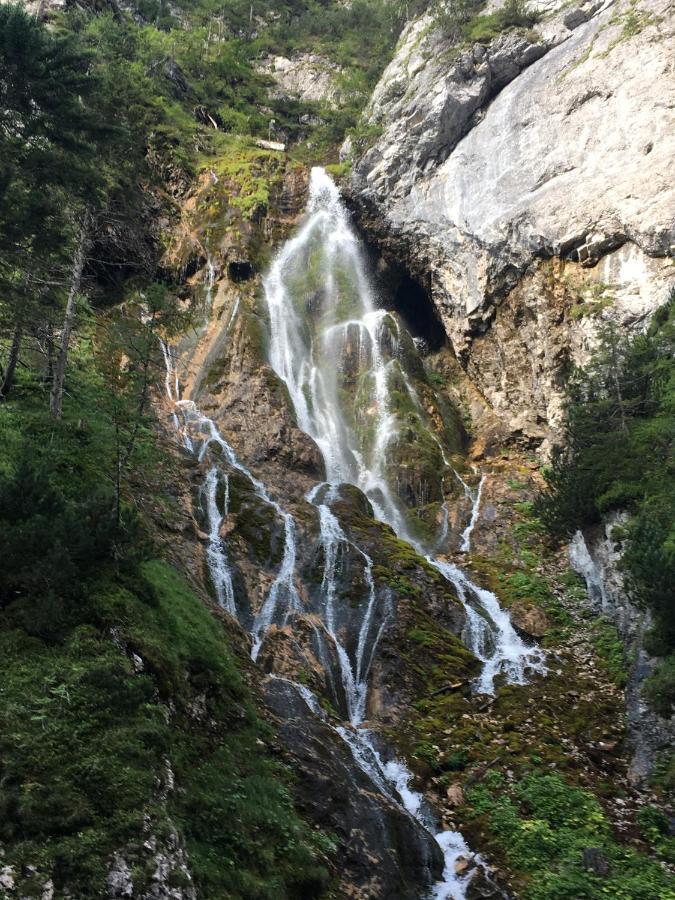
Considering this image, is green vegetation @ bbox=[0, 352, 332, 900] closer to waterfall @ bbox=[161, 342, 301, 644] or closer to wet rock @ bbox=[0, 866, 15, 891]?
wet rock @ bbox=[0, 866, 15, 891]

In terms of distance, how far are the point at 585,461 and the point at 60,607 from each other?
15790mm

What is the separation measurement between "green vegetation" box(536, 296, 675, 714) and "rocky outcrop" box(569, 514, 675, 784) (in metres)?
0.65

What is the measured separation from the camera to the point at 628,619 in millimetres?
16781

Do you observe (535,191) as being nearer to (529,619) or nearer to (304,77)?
(529,619)

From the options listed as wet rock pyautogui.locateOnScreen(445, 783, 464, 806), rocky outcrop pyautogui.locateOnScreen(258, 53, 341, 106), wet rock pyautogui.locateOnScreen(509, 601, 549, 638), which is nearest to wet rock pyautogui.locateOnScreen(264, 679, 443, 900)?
wet rock pyautogui.locateOnScreen(445, 783, 464, 806)

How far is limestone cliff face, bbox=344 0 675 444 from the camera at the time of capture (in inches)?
1075

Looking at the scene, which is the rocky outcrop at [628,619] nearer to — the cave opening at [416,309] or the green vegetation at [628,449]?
the green vegetation at [628,449]

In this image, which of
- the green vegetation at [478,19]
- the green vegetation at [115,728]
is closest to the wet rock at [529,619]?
the green vegetation at [115,728]

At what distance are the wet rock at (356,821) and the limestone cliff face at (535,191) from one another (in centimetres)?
2218

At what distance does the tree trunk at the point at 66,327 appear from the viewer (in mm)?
13930

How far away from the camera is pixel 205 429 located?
2777cm

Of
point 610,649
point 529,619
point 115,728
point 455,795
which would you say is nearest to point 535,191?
point 529,619

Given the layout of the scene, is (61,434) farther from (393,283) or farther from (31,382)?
(393,283)

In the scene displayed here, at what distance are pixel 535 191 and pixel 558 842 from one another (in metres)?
29.1
